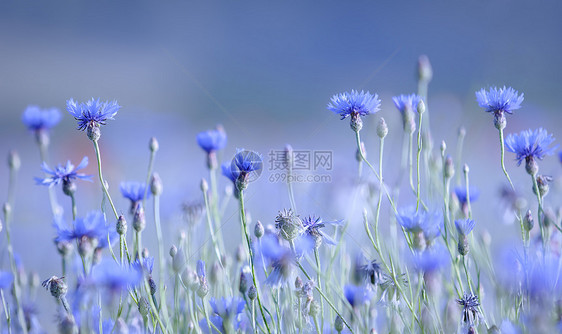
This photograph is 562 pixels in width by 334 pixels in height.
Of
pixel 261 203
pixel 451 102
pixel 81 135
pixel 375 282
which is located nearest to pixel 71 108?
pixel 375 282

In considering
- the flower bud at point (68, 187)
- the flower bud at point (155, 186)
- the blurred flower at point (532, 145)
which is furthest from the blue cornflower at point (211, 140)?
the blurred flower at point (532, 145)

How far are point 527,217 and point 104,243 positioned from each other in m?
0.61

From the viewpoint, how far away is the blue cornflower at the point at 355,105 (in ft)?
2.73

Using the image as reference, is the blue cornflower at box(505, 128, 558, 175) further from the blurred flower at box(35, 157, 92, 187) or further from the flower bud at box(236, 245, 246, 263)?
the blurred flower at box(35, 157, 92, 187)

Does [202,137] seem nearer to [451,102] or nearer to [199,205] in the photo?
[199,205]

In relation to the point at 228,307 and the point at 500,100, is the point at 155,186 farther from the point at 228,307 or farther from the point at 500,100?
the point at 500,100

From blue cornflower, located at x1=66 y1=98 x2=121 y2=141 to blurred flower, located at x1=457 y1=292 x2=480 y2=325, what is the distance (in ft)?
1.73

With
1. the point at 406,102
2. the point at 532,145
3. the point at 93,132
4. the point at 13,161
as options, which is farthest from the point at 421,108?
the point at 13,161

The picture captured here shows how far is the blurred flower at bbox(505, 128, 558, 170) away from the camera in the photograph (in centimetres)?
82

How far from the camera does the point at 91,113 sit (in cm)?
81

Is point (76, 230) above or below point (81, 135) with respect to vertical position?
below

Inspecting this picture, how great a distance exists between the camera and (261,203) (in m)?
1.55

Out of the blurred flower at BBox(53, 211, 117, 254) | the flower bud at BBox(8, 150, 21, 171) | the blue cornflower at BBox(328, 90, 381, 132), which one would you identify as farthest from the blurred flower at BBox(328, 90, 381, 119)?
the flower bud at BBox(8, 150, 21, 171)

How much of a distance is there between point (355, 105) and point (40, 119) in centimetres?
65
